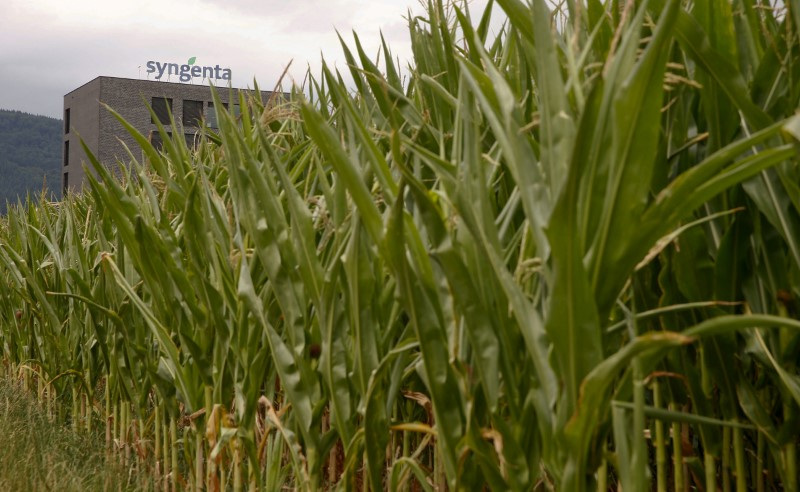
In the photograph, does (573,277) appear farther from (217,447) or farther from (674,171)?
(217,447)

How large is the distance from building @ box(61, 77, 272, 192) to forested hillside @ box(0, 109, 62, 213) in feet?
178

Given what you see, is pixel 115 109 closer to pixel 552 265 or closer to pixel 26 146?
pixel 552 265

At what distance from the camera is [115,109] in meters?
30.9

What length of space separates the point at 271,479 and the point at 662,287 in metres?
0.72

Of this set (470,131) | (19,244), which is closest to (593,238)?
(470,131)

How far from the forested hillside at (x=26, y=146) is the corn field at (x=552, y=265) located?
86.7 metres

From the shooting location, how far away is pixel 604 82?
67 cm

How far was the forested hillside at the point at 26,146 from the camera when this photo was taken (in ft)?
275

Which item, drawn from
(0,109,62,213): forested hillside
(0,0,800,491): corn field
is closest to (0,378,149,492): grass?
(0,0,800,491): corn field

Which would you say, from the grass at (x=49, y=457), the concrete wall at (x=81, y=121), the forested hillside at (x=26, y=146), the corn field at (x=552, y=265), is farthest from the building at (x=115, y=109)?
the forested hillside at (x=26, y=146)

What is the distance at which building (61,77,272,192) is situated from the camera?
28.5 meters

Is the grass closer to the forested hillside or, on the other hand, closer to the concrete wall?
the concrete wall

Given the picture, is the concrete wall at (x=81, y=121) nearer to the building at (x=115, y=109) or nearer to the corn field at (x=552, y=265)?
→ the building at (x=115, y=109)

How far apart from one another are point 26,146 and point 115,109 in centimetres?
6583
